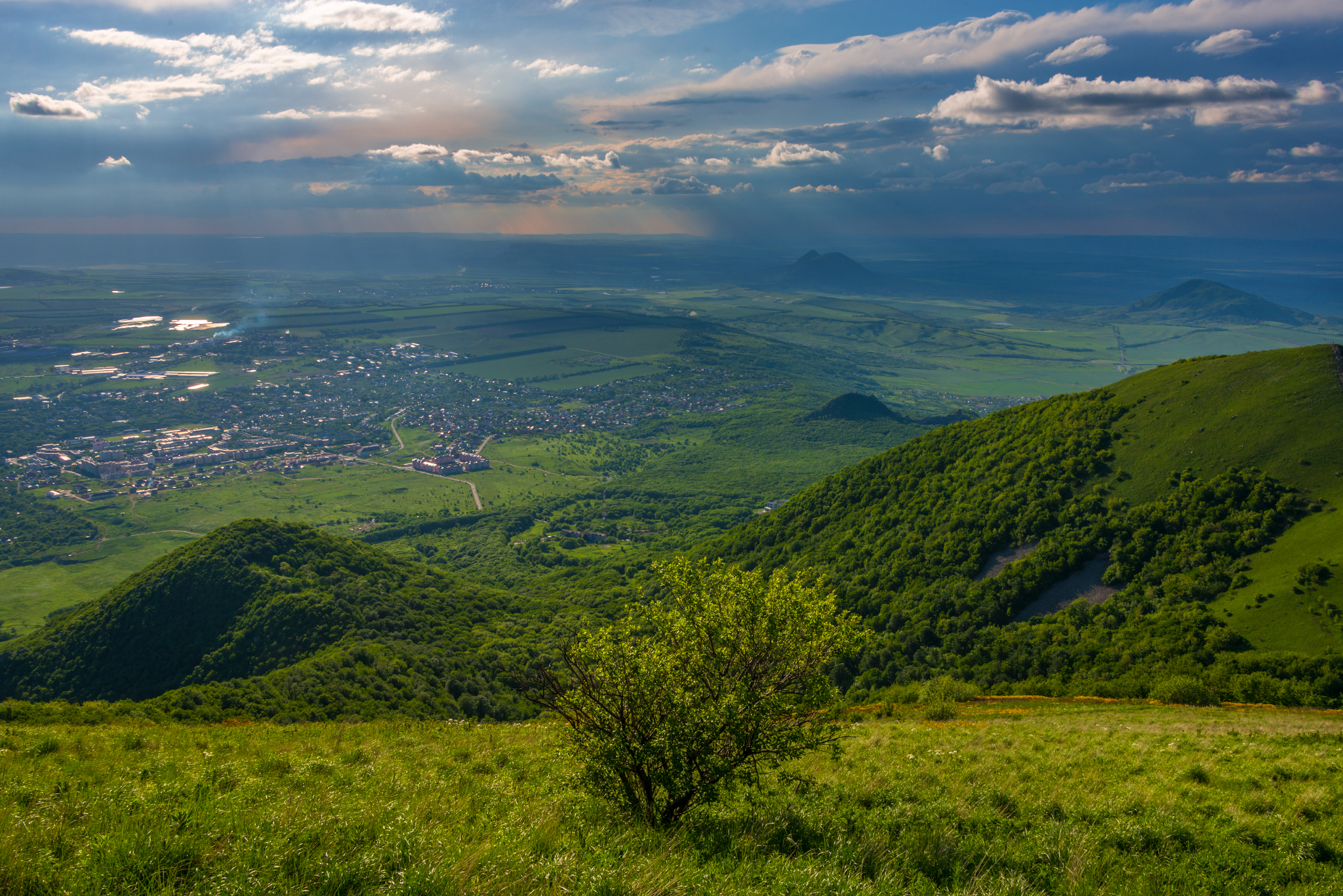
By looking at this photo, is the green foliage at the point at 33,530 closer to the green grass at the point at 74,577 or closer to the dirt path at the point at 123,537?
the dirt path at the point at 123,537

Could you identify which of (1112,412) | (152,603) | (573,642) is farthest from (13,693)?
(1112,412)

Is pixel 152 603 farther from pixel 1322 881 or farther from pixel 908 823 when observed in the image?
pixel 1322 881

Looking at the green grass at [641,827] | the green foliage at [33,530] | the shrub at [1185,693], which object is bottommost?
the green foliage at [33,530]

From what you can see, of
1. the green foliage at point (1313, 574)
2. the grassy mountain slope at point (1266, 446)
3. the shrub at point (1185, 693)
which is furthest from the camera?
the green foliage at point (1313, 574)

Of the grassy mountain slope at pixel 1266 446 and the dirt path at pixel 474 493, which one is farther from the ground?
the grassy mountain slope at pixel 1266 446

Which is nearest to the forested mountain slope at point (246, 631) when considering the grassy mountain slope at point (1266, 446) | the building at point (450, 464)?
the grassy mountain slope at point (1266, 446)

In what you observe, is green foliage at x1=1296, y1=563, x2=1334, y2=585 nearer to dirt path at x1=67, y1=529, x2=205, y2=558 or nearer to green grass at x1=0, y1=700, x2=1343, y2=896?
green grass at x1=0, y1=700, x2=1343, y2=896

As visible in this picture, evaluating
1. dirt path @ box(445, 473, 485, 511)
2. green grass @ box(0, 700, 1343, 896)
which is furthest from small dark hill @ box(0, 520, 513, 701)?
dirt path @ box(445, 473, 485, 511)
